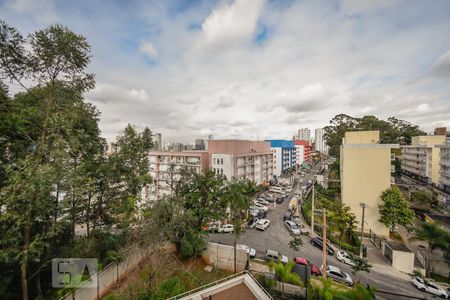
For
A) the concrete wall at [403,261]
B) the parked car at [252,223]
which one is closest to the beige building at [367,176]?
the concrete wall at [403,261]

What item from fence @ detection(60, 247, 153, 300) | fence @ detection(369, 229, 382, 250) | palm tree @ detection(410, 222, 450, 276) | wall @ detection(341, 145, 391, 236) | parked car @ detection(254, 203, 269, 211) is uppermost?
wall @ detection(341, 145, 391, 236)

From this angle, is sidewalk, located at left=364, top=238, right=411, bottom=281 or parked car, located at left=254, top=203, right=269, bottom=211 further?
parked car, located at left=254, top=203, right=269, bottom=211

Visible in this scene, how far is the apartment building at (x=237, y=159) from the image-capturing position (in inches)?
1268

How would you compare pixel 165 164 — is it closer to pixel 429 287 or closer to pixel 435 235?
pixel 435 235

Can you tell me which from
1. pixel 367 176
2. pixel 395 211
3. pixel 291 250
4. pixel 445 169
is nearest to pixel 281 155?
pixel 445 169

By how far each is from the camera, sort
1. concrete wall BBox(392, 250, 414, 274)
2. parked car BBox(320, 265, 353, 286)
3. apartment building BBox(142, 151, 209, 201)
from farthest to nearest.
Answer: apartment building BBox(142, 151, 209, 201), concrete wall BBox(392, 250, 414, 274), parked car BBox(320, 265, 353, 286)

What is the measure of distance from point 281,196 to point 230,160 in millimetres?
14198

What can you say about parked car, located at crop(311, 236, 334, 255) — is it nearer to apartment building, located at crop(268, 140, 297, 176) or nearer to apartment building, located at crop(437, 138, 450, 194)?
apartment building, located at crop(437, 138, 450, 194)

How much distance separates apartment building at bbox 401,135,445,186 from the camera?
38.3m

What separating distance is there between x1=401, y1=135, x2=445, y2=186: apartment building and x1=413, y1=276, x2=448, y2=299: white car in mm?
33921

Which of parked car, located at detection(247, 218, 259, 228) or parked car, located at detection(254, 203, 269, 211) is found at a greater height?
parked car, located at detection(254, 203, 269, 211)

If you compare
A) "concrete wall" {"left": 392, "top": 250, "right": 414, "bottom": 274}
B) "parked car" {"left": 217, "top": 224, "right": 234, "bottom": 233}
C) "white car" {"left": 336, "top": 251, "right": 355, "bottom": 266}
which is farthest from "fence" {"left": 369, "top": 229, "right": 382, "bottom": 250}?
"parked car" {"left": 217, "top": 224, "right": 234, "bottom": 233}

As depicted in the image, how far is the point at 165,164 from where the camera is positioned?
37.0 metres

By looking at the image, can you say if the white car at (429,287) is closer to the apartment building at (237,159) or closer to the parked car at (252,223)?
the parked car at (252,223)
